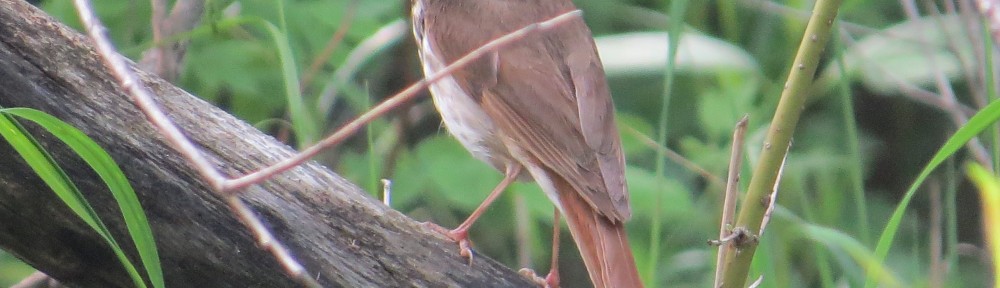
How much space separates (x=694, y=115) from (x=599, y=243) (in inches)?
117

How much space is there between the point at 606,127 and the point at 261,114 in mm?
1594

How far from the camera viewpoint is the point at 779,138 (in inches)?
101

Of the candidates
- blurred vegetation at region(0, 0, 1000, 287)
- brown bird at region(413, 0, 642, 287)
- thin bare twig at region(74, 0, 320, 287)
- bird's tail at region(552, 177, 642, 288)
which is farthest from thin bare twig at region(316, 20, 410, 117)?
thin bare twig at region(74, 0, 320, 287)

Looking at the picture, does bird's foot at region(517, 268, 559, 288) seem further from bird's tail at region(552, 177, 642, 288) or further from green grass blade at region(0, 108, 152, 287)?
green grass blade at region(0, 108, 152, 287)

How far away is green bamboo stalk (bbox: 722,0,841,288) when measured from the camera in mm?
2523

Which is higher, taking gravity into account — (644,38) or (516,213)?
(644,38)

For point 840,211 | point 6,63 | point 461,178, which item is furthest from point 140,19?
point 840,211

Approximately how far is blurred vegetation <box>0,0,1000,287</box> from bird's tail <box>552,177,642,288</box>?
318 millimetres

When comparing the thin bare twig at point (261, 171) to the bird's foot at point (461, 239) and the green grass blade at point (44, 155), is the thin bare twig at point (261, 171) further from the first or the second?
the bird's foot at point (461, 239)

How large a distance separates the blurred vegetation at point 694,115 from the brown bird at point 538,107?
0.24 meters

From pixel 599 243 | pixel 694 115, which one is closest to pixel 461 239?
pixel 599 243

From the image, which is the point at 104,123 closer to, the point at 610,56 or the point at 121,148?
the point at 121,148

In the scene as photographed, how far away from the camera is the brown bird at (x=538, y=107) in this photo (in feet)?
9.66

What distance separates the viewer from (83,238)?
84.5 inches
